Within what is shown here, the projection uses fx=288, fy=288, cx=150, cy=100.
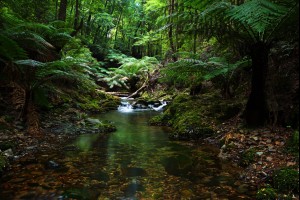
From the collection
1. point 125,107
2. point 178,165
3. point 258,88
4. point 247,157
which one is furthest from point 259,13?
point 125,107

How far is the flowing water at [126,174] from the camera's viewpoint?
3.11 metres

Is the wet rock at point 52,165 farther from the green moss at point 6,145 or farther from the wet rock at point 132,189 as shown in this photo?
the wet rock at point 132,189

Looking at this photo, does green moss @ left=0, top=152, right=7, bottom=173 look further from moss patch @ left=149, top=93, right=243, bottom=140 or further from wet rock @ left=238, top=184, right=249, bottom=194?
moss patch @ left=149, top=93, right=243, bottom=140

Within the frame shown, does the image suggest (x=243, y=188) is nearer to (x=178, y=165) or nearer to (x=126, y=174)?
(x=178, y=165)

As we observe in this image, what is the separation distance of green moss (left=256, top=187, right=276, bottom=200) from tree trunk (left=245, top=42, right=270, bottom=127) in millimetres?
2208

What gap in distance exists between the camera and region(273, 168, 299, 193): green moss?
2.91 m

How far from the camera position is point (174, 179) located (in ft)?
11.7

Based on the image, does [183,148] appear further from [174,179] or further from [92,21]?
[92,21]

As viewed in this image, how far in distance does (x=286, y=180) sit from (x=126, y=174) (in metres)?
1.89

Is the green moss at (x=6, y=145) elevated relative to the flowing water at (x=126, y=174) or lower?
elevated

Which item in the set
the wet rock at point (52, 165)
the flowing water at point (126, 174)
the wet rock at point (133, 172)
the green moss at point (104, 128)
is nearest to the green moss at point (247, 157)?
the flowing water at point (126, 174)

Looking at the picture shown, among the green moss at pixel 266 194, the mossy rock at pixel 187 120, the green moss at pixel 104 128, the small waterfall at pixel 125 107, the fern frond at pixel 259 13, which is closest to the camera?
the green moss at pixel 266 194

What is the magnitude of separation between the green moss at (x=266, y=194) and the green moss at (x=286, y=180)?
4.6 inches

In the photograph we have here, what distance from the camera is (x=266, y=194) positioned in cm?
289
